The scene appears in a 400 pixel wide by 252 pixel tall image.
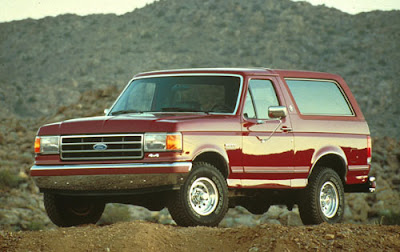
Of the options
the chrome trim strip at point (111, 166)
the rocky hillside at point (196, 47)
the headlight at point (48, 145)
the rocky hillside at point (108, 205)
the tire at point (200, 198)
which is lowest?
the rocky hillside at point (108, 205)

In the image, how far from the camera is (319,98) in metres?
12.5

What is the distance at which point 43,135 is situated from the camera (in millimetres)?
10328

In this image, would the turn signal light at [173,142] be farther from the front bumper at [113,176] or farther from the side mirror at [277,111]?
the side mirror at [277,111]

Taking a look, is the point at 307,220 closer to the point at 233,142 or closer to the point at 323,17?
the point at 233,142

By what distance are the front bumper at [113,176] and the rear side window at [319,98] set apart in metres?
3.07

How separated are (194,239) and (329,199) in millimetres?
4081

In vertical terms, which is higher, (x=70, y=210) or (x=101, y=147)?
(x=101, y=147)

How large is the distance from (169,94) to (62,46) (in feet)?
187

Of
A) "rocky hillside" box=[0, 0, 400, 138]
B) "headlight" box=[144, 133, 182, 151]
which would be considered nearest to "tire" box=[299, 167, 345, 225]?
"headlight" box=[144, 133, 182, 151]

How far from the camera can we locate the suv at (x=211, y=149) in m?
9.60

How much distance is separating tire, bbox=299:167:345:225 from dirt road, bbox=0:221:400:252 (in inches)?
97.8

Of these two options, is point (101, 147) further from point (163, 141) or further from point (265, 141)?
point (265, 141)

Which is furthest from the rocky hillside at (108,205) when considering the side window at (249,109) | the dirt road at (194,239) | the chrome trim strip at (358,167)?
the dirt road at (194,239)

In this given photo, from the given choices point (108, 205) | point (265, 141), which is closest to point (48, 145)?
point (265, 141)
